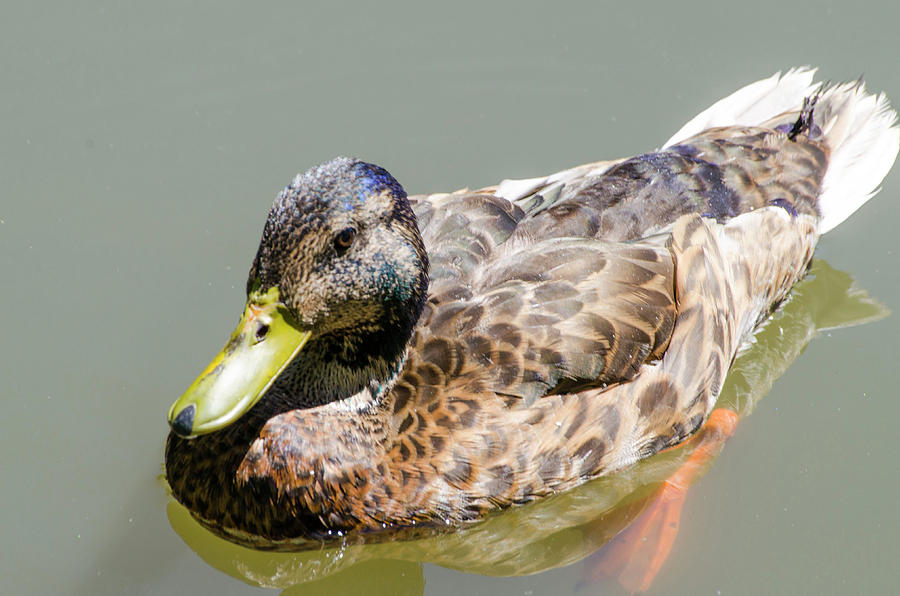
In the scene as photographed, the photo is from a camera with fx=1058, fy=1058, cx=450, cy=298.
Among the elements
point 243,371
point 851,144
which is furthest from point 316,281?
point 851,144

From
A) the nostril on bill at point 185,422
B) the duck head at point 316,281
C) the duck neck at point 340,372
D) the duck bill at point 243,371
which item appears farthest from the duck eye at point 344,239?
the nostril on bill at point 185,422

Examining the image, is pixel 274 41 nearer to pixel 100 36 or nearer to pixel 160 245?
pixel 100 36

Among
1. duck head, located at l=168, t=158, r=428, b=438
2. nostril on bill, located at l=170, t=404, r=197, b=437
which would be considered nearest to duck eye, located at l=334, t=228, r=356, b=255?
duck head, located at l=168, t=158, r=428, b=438

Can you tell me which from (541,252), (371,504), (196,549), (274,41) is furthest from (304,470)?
(274,41)

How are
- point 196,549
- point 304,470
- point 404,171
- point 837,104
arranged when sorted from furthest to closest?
1. point 404,171
2. point 837,104
3. point 196,549
4. point 304,470

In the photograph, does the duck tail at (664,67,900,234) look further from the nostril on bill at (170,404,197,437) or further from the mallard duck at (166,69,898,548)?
the nostril on bill at (170,404,197,437)

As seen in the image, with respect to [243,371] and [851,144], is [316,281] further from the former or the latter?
[851,144]
